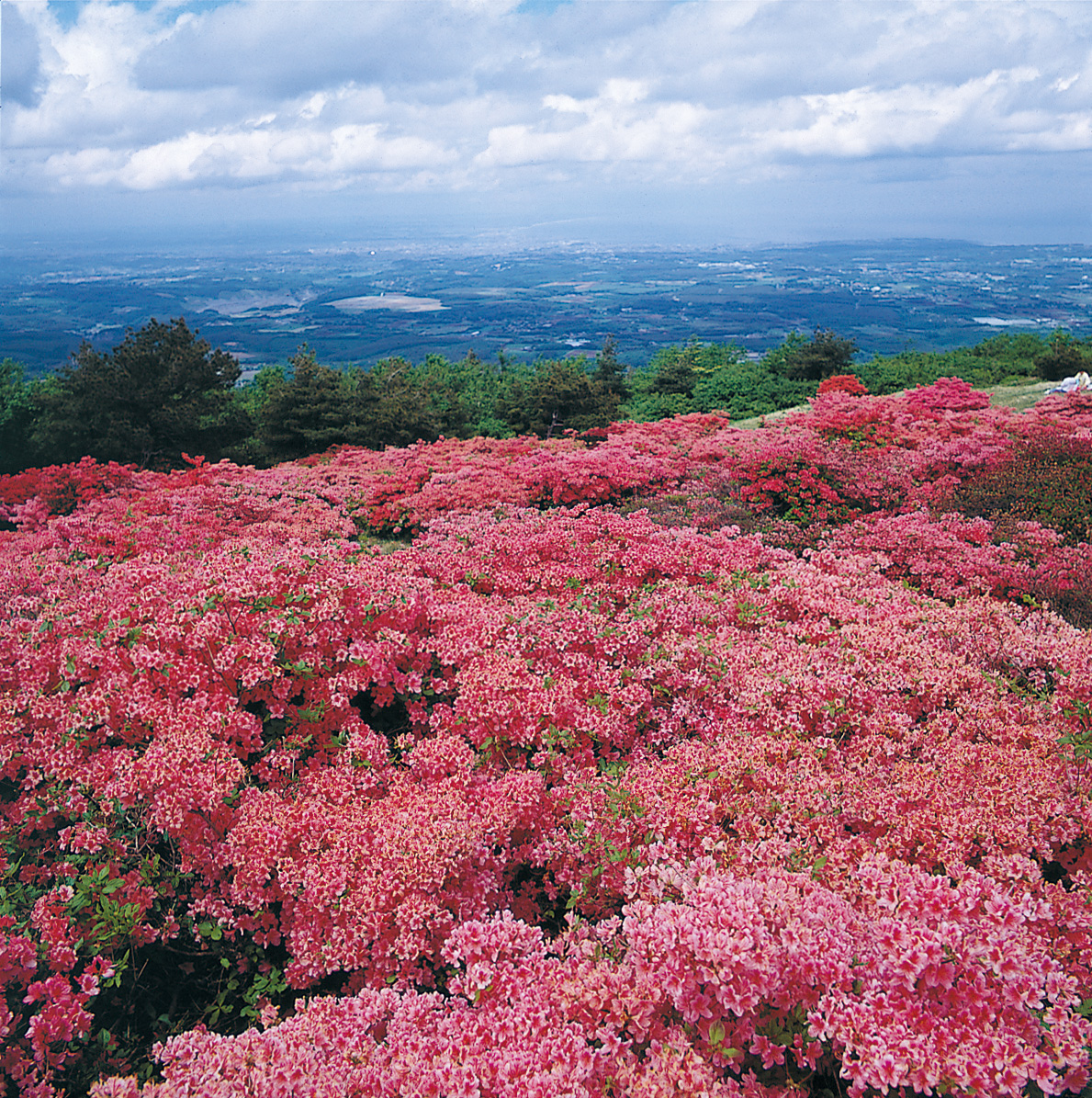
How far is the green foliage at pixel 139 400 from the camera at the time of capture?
2164cm

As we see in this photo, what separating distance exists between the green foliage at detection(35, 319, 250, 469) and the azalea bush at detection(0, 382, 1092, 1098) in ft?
56.7

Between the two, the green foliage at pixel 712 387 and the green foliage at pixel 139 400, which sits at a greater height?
the green foliage at pixel 139 400

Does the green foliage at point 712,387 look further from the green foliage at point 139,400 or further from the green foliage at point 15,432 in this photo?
the green foliage at point 15,432

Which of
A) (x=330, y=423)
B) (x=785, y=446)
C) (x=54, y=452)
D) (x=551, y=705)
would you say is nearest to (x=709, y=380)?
(x=330, y=423)

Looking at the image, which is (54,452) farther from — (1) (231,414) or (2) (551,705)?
(2) (551,705)

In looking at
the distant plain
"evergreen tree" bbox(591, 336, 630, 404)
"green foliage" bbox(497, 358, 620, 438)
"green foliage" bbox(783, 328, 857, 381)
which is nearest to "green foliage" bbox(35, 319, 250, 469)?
"green foliage" bbox(497, 358, 620, 438)

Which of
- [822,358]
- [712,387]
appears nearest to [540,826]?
[712,387]

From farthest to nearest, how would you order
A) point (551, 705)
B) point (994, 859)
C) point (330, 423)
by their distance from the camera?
point (330, 423)
point (551, 705)
point (994, 859)

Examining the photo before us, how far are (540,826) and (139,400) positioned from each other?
23.2 metres

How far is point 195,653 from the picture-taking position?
185 inches

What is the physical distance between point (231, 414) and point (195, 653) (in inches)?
931

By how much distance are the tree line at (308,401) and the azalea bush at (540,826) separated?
1532 cm

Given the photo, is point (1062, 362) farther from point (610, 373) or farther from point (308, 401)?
point (308, 401)

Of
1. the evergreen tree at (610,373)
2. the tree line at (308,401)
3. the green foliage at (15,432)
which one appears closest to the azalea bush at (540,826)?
the tree line at (308,401)
